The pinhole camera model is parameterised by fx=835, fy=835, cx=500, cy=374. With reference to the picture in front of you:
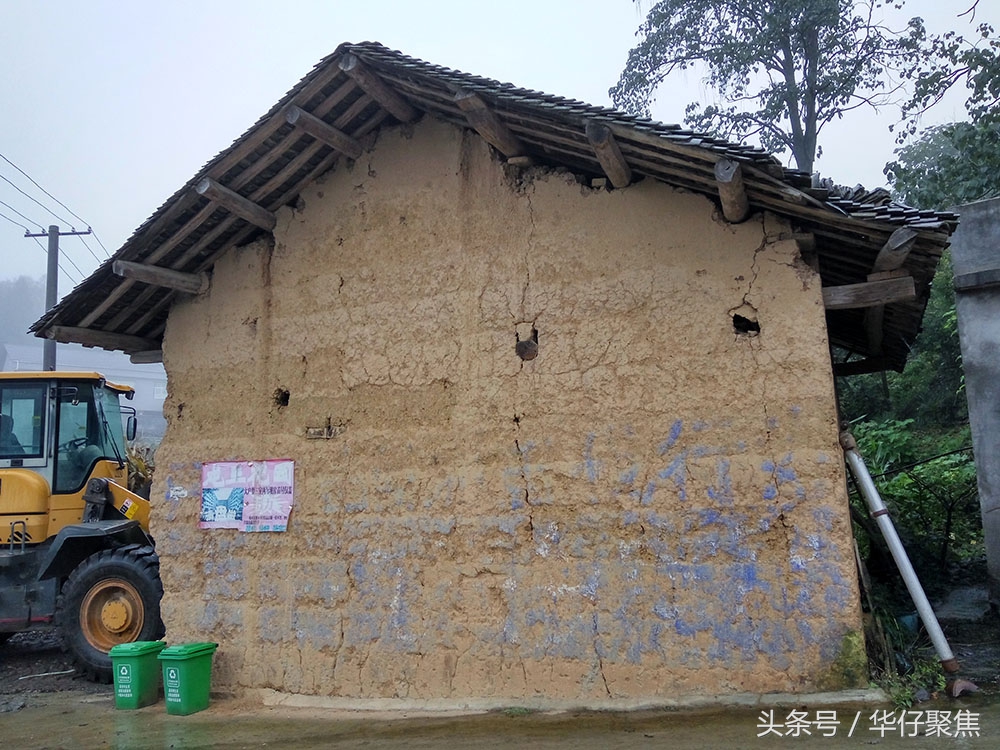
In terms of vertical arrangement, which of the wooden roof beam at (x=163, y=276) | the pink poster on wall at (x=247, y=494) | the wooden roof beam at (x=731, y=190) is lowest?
the pink poster on wall at (x=247, y=494)

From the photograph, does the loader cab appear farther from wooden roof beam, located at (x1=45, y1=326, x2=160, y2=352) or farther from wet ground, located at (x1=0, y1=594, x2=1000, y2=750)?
wet ground, located at (x1=0, y1=594, x2=1000, y2=750)

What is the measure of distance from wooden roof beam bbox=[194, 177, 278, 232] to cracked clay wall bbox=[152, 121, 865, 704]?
0.19 m

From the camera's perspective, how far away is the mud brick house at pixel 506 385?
537cm

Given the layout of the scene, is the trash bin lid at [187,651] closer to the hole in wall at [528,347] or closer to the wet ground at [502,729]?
the wet ground at [502,729]

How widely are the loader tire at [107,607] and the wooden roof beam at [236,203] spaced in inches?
138

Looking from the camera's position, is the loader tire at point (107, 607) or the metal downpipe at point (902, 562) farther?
the loader tire at point (107, 607)

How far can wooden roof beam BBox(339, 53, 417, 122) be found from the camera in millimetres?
6066

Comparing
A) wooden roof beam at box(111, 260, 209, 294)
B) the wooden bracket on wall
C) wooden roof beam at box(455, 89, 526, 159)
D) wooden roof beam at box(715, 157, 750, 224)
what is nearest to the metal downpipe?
wooden roof beam at box(715, 157, 750, 224)

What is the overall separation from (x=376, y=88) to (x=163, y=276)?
2.50m

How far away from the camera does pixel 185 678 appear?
21.1 ft

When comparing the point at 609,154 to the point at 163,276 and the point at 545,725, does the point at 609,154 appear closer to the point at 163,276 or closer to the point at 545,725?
the point at 545,725

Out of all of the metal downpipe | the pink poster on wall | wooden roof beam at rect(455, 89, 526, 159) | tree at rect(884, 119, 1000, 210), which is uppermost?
tree at rect(884, 119, 1000, 210)

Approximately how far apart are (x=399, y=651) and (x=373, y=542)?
0.83 m

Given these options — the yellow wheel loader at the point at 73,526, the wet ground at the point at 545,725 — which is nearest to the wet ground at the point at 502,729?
the wet ground at the point at 545,725
